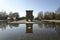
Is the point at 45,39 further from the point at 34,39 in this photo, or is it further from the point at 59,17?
the point at 59,17

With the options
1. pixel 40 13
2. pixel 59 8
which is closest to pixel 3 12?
pixel 40 13

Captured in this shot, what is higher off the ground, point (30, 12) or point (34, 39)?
point (30, 12)

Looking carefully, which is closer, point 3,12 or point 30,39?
point 30,39

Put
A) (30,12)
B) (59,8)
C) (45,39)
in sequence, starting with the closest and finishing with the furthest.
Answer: (45,39) < (30,12) < (59,8)

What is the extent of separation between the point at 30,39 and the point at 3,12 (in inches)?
3014

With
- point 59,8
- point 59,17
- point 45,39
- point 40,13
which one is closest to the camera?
point 45,39

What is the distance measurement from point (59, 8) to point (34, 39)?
50.8 m

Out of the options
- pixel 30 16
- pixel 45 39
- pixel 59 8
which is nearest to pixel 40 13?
pixel 59 8

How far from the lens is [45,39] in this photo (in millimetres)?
8852

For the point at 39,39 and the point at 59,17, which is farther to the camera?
the point at 59,17

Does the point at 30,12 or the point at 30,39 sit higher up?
the point at 30,12

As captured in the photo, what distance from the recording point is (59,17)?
4759 centimetres

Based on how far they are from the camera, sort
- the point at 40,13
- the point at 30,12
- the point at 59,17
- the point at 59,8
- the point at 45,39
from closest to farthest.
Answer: the point at 45,39 < the point at 30,12 < the point at 59,17 < the point at 59,8 < the point at 40,13

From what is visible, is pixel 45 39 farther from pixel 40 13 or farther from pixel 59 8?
pixel 40 13
